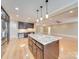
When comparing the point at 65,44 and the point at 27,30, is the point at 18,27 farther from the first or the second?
the point at 65,44

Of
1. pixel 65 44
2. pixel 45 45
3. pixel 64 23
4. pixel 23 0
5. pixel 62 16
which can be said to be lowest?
pixel 65 44

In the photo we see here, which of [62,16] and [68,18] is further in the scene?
[62,16]

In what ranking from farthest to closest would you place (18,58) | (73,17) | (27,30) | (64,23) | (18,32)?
(27,30), (18,32), (64,23), (73,17), (18,58)

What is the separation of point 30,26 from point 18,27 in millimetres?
2384

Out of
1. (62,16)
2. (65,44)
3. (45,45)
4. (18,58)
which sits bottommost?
(18,58)

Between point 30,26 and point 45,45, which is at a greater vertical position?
point 30,26

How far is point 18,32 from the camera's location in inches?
546

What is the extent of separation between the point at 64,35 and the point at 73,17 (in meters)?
1.41

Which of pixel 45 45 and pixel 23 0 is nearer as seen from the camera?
pixel 45 45

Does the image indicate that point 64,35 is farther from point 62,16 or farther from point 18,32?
point 18,32

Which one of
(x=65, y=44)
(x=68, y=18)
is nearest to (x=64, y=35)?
(x=65, y=44)

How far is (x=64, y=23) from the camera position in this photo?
20.3ft

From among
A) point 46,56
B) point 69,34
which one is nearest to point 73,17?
point 69,34

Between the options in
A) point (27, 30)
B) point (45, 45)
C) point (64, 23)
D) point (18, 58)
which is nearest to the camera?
point (45, 45)
